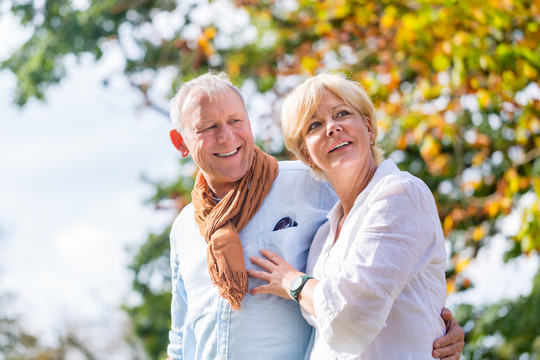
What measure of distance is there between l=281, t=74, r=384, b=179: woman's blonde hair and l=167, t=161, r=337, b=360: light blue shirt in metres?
0.26

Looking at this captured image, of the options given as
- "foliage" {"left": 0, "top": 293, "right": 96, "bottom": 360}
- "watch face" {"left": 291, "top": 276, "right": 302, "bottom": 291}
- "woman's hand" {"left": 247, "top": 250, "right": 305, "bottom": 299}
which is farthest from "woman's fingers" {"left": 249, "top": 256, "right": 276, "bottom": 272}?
"foliage" {"left": 0, "top": 293, "right": 96, "bottom": 360}

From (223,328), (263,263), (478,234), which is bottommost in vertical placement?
(478,234)

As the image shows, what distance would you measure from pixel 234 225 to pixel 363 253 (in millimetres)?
657

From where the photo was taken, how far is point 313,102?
6.87 ft

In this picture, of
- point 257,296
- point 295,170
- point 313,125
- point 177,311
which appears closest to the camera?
point 313,125

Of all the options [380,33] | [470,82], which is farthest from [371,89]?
[380,33]

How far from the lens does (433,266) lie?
187 centimetres

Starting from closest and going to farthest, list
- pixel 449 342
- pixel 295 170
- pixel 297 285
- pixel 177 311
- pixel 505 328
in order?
pixel 449 342 → pixel 297 285 → pixel 295 170 → pixel 177 311 → pixel 505 328

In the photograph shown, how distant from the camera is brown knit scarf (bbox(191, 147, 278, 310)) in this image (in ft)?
7.22

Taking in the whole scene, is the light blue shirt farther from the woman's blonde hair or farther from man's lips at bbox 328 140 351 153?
man's lips at bbox 328 140 351 153

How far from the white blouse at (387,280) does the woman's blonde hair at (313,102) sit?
31 cm

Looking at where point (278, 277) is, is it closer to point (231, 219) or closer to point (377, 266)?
point (231, 219)

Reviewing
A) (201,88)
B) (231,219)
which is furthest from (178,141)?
(231,219)

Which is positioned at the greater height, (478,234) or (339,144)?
(339,144)
